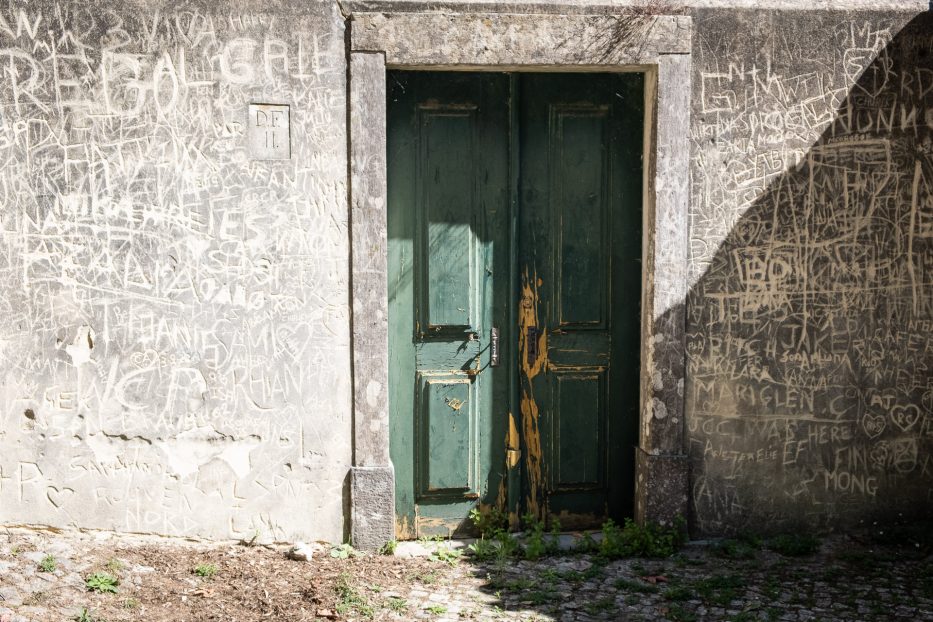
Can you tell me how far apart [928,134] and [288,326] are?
369cm

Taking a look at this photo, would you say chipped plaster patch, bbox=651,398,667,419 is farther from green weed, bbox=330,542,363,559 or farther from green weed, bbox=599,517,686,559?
green weed, bbox=330,542,363,559

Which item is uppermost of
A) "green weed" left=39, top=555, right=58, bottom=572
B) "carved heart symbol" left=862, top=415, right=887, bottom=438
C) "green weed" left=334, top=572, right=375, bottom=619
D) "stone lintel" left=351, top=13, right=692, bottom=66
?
"stone lintel" left=351, top=13, right=692, bottom=66

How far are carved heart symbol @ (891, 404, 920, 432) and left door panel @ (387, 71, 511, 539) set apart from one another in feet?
7.29

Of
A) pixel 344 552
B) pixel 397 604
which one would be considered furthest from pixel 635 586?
pixel 344 552

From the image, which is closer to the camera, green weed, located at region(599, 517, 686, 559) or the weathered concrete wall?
the weathered concrete wall

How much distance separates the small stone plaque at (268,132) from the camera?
15.6 feet

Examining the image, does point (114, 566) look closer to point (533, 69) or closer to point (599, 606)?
point (599, 606)

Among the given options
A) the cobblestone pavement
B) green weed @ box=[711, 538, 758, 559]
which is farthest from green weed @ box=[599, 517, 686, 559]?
green weed @ box=[711, 538, 758, 559]

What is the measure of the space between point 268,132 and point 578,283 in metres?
1.89

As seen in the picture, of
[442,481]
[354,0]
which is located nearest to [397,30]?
[354,0]

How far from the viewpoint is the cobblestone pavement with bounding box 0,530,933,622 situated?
425 centimetres

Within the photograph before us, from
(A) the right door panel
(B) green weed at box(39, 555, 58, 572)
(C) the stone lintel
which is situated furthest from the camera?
(A) the right door panel

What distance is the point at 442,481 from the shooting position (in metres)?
5.20

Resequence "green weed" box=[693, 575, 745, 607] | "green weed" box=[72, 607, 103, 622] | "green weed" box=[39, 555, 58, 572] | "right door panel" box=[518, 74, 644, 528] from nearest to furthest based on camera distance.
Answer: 1. "green weed" box=[72, 607, 103, 622]
2. "green weed" box=[39, 555, 58, 572]
3. "green weed" box=[693, 575, 745, 607]
4. "right door panel" box=[518, 74, 644, 528]
